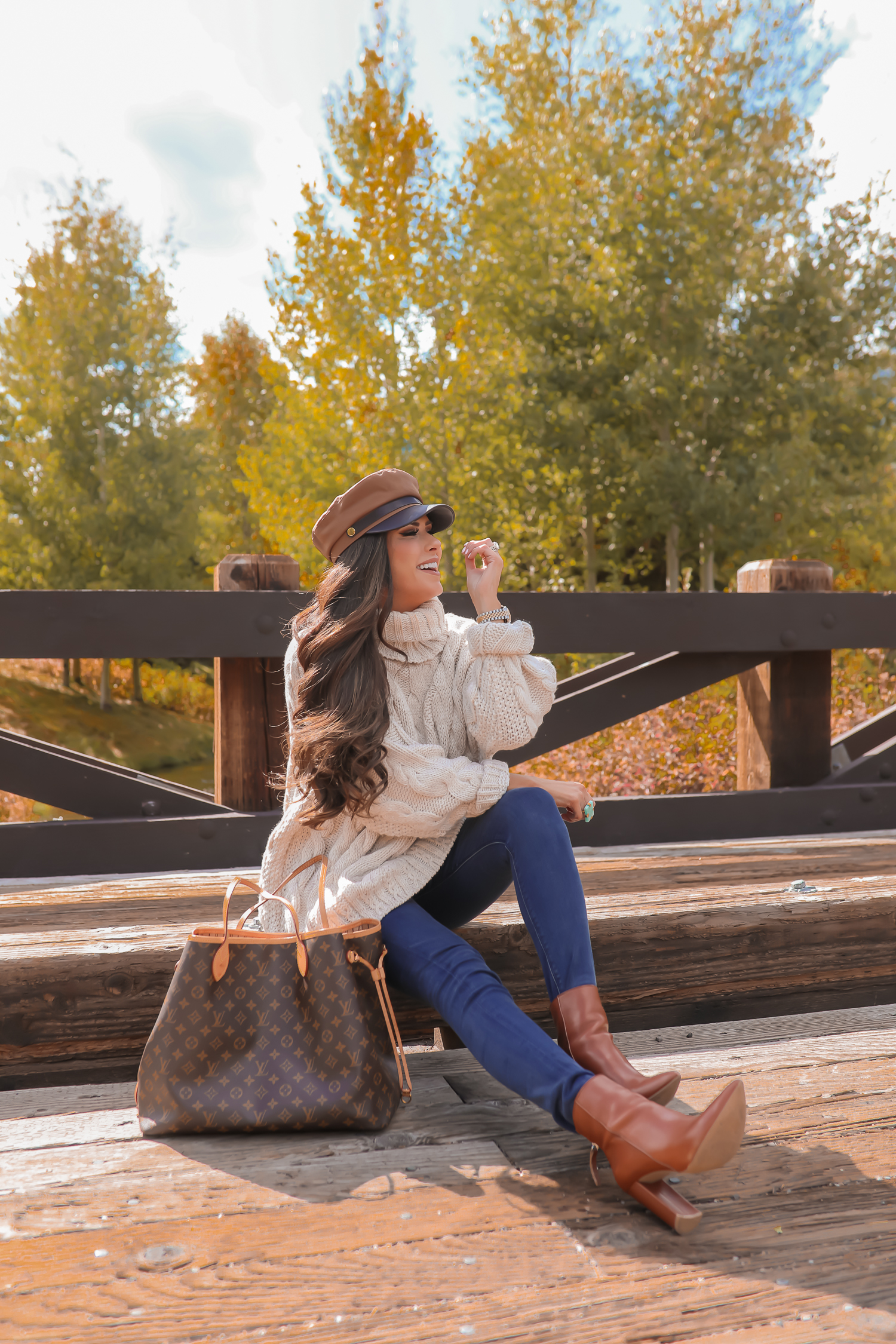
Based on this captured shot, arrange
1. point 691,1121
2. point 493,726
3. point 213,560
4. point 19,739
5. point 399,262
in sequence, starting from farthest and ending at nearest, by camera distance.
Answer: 1. point 213,560
2. point 399,262
3. point 19,739
4. point 493,726
5. point 691,1121

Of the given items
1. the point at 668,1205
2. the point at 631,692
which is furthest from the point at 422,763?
the point at 631,692

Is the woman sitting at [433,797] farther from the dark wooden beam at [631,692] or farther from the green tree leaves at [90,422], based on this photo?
the green tree leaves at [90,422]

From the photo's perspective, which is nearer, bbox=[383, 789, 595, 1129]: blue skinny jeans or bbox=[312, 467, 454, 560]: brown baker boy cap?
bbox=[383, 789, 595, 1129]: blue skinny jeans

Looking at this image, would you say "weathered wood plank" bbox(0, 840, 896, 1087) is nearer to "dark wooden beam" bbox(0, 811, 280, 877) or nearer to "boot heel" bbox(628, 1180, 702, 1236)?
"dark wooden beam" bbox(0, 811, 280, 877)

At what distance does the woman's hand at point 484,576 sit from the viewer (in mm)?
2275

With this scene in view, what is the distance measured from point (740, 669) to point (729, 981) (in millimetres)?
1402

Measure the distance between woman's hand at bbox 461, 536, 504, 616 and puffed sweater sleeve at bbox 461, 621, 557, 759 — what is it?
8 centimetres

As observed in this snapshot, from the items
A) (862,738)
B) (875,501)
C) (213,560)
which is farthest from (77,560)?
(862,738)

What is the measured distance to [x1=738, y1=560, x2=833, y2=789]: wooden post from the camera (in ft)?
11.8

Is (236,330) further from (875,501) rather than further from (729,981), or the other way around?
(729,981)

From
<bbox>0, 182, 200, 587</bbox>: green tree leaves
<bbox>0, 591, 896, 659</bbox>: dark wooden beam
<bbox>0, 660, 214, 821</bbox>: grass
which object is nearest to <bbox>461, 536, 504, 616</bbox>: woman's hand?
<bbox>0, 591, 896, 659</bbox>: dark wooden beam

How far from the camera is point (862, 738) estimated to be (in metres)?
4.45

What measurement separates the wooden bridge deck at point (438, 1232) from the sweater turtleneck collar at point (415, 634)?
0.98m

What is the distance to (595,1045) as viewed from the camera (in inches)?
70.2
